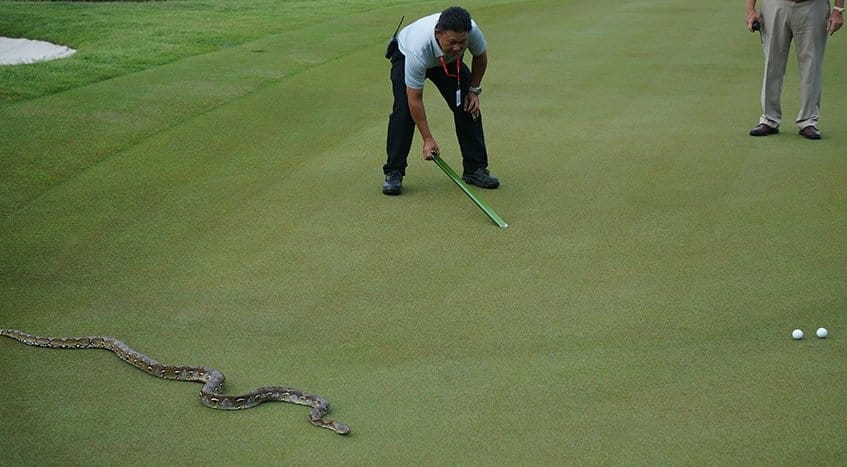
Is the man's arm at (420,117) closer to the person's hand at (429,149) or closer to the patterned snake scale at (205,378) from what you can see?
the person's hand at (429,149)

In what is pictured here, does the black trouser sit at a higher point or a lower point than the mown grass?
higher

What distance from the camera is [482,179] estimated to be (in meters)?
7.92

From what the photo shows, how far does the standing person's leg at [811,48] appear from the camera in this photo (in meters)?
8.55

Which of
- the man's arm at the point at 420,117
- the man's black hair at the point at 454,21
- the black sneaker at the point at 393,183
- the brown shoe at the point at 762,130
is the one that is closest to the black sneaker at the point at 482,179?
the black sneaker at the point at 393,183

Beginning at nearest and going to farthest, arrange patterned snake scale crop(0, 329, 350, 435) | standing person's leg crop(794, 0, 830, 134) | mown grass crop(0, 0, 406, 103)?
1. patterned snake scale crop(0, 329, 350, 435)
2. standing person's leg crop(794, 0, 830, 134)
3. mown grass crop(0, 0, 406, 103)

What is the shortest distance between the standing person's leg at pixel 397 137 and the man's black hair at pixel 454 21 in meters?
0.82

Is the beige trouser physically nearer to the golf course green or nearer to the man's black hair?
the golf course green

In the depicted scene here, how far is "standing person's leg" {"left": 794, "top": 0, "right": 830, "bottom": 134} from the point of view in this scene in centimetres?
855

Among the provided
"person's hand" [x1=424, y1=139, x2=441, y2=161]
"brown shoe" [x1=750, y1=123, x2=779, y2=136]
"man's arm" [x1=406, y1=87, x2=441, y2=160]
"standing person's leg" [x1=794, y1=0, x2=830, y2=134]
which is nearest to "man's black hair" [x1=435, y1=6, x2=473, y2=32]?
"man's arm" [x1=406, y1=87, x2=441, y2=160]

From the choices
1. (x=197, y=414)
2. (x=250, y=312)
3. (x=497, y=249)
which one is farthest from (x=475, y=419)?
(x=497, y=249)

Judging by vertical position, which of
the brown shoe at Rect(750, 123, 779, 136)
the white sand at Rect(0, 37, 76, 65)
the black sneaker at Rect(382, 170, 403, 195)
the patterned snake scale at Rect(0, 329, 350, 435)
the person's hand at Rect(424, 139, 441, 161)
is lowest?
the white sand at Rect(0, 37, 76, 65)

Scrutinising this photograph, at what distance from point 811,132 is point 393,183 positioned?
3441mm

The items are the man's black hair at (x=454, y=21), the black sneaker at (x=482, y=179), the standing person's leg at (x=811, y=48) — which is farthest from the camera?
the standing person's leg at (x=811, y=48)

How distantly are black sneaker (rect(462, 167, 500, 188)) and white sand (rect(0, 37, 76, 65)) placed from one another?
720cm
